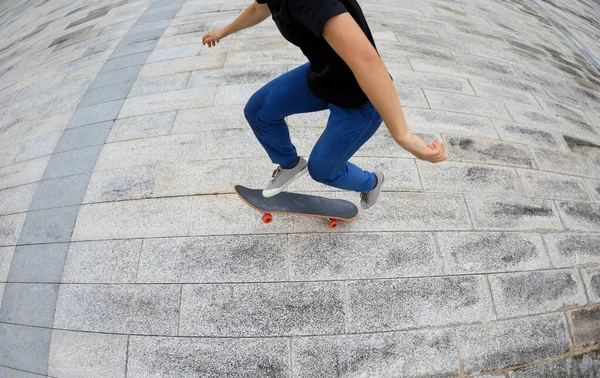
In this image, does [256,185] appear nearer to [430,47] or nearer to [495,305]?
[495,305]

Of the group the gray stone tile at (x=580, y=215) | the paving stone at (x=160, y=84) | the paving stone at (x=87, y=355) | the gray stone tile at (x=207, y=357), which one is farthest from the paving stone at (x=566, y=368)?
the paving stone at (x=160, y=84)

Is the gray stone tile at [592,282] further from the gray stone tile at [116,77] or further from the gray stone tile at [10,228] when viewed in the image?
the gray stone tile at [116,77]

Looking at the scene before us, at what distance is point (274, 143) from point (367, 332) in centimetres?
165

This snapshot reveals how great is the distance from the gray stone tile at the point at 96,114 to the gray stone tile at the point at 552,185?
516cm

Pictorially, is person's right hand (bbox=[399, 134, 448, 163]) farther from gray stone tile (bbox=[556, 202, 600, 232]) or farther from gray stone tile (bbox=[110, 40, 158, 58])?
gray stone tile (bbox=[110, 40, 158, 58])

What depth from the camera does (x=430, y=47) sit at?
6770 millimetres

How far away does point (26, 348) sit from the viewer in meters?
3.27

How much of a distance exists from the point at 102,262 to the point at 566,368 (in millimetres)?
4019

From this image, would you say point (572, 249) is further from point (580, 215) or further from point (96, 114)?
point (96, 114)

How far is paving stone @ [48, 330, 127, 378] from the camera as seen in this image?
3.02 m

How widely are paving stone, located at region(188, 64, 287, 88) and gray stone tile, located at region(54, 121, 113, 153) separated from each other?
1.30 meters

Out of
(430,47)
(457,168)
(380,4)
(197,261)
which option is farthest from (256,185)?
(380,4)

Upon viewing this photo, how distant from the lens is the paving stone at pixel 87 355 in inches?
119

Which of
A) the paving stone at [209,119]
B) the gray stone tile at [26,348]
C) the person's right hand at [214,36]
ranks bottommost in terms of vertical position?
the gray stone tile at [26,348]
